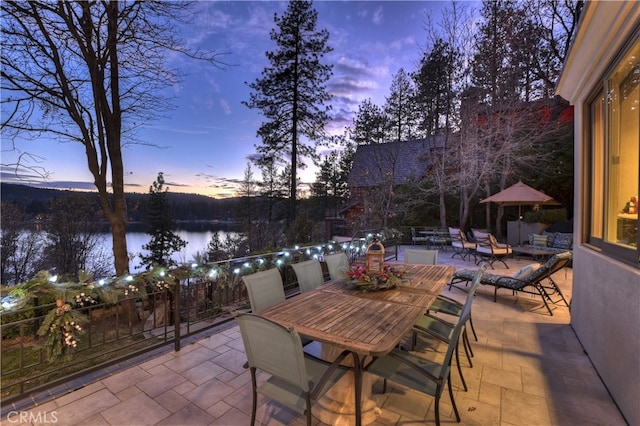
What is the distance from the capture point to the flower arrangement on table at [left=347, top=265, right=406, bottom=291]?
261 centimetres

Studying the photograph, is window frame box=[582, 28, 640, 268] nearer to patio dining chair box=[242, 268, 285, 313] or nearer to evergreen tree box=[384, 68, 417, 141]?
patio dining chair box=[242, 268, 285, 313]

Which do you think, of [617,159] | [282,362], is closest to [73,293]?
[282,362]

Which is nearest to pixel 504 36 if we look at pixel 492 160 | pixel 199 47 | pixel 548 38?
pixel 548 38

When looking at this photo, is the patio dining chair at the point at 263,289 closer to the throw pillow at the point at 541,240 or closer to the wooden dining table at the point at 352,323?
the wooden dining table at the point at 352,323

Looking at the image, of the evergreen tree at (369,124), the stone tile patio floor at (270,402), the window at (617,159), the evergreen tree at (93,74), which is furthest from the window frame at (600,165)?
the evergreen tree at (369,124)

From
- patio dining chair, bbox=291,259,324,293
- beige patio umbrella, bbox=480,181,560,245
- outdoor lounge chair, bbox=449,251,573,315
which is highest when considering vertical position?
beige patio umbrella, bbox=480,181,560,245

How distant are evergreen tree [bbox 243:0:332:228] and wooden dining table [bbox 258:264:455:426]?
10.6 m

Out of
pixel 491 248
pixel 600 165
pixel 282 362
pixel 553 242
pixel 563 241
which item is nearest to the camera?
pixel 282 362

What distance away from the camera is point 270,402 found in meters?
2.15

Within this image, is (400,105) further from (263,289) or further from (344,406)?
(344,406)

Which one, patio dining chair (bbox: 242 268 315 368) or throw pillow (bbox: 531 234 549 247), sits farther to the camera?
throw pillow (bbox: 531 234 549 247)

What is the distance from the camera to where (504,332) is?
11.3 ft

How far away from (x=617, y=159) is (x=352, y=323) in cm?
286

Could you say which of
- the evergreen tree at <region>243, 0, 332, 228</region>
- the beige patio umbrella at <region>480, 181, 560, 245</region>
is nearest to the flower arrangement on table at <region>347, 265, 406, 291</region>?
the beige patio umbrella at <region>480, 181, 560, 245</region>
